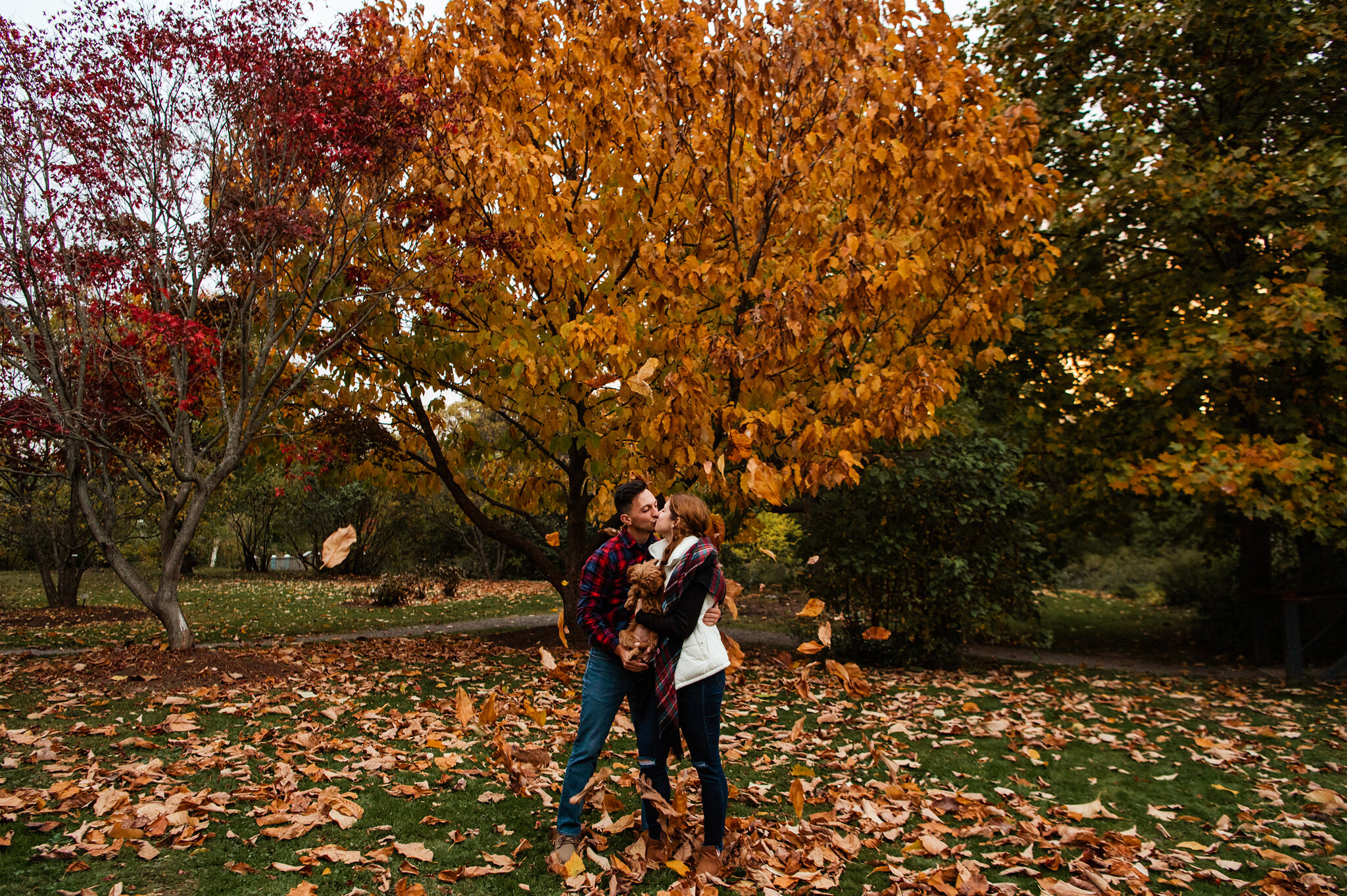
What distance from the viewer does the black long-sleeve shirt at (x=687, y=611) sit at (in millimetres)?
3316

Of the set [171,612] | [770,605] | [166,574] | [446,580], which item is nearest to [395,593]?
[446,580]

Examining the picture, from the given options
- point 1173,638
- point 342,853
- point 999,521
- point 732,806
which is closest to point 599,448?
point 732,806

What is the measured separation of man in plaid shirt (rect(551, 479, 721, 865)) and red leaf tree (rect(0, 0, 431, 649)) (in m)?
4.51

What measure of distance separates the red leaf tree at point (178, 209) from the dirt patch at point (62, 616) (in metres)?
4.61

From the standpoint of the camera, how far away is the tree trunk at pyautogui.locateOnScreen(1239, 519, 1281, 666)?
36.0 feet

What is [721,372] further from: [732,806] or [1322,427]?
[1322,427]

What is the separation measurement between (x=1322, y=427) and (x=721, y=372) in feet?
26.7

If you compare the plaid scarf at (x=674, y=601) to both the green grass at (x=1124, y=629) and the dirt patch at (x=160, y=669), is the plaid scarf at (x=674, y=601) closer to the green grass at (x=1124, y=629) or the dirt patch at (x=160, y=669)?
the dirt patch at (x=160, y=669)

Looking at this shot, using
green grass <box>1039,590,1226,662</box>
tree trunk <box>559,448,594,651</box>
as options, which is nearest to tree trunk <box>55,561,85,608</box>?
tree trunk <box>559,448,594,651</box>

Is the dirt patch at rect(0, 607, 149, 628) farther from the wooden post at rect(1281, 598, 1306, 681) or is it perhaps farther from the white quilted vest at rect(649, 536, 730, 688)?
the wooden post at rect(1281, 598, 1306, 681)

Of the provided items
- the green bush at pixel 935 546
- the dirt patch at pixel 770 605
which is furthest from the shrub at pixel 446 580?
the green bush at pixel 935 546

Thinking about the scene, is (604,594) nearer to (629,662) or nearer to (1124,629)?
(629,662)

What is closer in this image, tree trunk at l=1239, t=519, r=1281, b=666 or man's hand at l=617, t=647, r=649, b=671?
man's hand at l=617, t=647, r=649, b=671

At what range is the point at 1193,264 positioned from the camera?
10.8m
